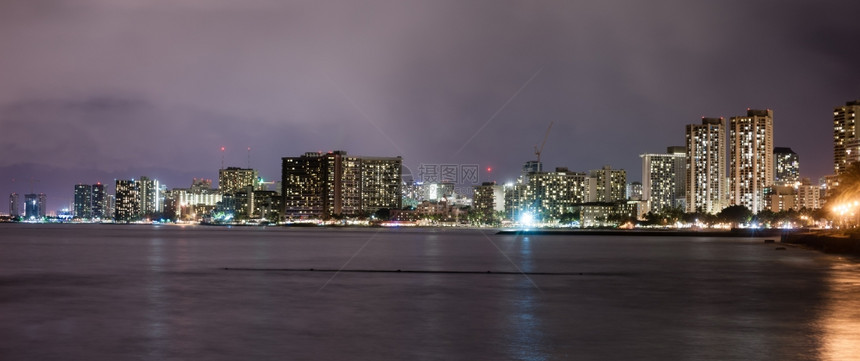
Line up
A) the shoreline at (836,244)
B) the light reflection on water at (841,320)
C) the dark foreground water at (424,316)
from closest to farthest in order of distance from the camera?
the light reflection on water at (841,320) < the dark foreground water at (424,316) < the shoreline at (836,244)

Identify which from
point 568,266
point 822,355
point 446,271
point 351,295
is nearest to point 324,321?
point 351,295

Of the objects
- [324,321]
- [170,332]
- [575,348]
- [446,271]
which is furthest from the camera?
[446,271]

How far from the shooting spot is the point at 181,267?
49594 millimetres

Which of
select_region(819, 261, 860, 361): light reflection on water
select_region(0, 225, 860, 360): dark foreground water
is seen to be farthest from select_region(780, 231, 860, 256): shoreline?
select_region(819, 261, 860, 361): light reflection on water

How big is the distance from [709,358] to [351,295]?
55.1 feet

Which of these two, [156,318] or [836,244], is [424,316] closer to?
[156,318]

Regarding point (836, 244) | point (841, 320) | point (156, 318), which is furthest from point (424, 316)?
point (836, 244)

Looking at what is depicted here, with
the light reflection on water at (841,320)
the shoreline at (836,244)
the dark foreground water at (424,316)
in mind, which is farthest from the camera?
the shoreline at (836,244)

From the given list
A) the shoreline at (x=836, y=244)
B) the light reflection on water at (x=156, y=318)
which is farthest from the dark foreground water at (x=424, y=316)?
the shoreline at (x=836, y=244)

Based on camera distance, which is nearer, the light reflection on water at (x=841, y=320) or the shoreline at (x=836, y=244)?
the light reflection on water at (x=841, y=320)

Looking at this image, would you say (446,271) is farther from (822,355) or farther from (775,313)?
(822,355)

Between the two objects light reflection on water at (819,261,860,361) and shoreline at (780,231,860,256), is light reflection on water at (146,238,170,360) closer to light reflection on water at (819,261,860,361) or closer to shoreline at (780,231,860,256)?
light reflection on water at (819,261,860,361)

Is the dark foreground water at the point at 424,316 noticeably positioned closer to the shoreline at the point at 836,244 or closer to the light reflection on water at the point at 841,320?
the light reflection on water at the point at 841,320

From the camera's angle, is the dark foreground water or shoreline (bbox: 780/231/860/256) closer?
the dark foreground water
